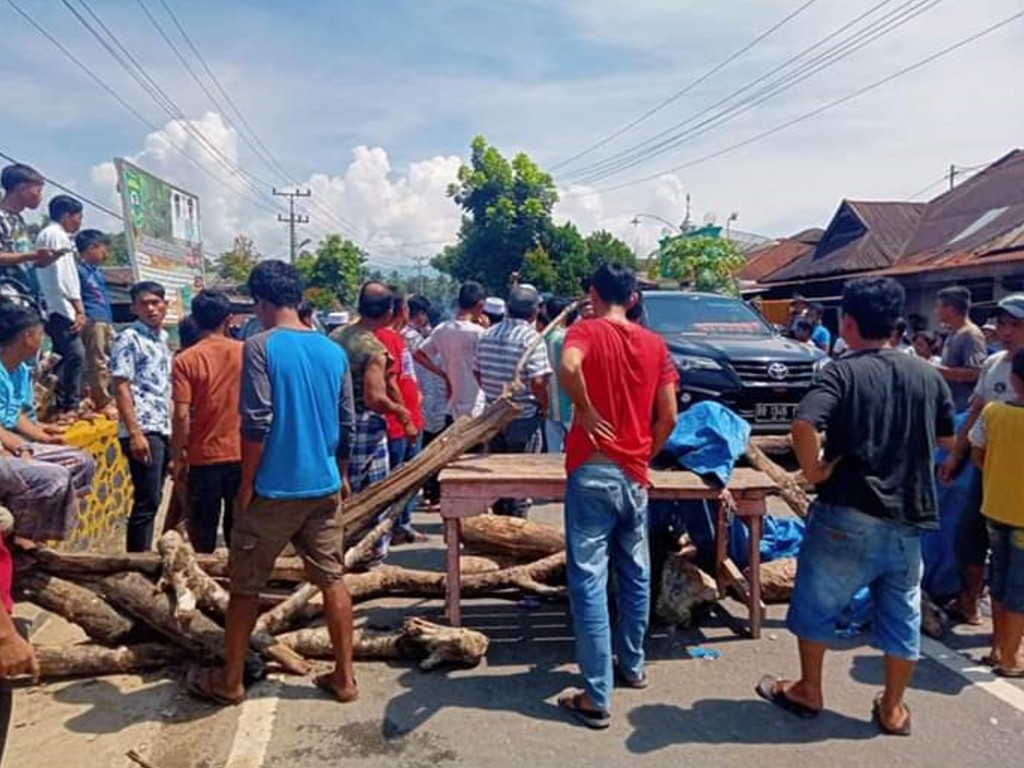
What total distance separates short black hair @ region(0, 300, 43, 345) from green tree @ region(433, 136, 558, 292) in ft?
97.1

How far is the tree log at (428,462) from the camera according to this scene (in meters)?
4.86

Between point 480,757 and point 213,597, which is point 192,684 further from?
point 480,757

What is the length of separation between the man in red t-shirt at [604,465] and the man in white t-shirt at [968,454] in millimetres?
2048

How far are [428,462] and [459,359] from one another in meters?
2.14

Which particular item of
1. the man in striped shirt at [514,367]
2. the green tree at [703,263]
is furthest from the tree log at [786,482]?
the green tree at [703,263]

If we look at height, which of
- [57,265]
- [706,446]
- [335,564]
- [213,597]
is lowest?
[213,597]

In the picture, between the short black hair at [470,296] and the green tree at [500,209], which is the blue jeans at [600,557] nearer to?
the short black hair at [470,296]

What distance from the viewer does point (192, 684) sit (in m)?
3.91

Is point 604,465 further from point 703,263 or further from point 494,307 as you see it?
point 703,263

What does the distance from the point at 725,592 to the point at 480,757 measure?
2.16 metres

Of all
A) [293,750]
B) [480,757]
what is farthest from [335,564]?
[480,757]

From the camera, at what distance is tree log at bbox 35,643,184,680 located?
4.05 metres

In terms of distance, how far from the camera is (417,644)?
427cm

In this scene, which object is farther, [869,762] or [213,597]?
[213,597]
